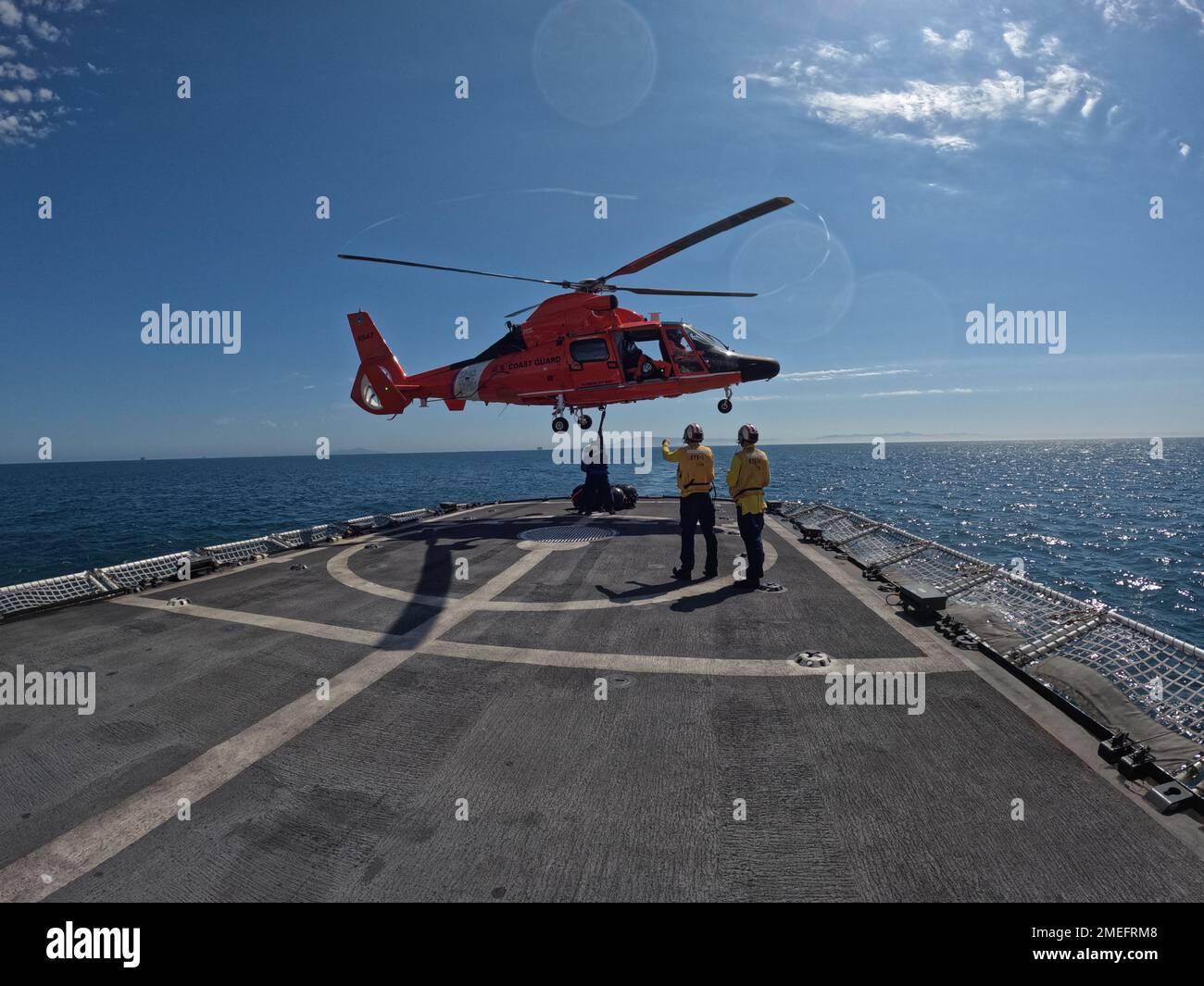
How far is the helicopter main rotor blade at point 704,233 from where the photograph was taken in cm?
1347

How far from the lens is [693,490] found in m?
11.4

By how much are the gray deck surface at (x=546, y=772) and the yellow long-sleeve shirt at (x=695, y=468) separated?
121 inches

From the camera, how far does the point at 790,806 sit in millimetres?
4379

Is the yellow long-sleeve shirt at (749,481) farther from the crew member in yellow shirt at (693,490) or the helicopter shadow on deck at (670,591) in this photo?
the helicopter shadow on deck at (670,591)

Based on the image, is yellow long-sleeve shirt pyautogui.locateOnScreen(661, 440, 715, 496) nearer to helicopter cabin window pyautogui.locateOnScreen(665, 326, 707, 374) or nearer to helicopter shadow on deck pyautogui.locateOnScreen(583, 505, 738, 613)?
helicopter shadow on deck pyautogui.locateOnScreen(583, 505, 738, 613)

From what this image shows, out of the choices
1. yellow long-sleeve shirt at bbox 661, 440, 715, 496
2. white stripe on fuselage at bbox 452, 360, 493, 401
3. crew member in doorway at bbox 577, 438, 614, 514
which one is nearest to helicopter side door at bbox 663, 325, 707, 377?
crew member in doorway at bbox 577, 438, 614, 514

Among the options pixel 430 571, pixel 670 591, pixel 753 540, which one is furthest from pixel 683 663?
pixel 430 571

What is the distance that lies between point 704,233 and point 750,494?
29.3 feet

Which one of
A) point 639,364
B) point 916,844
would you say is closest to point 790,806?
point 916,844

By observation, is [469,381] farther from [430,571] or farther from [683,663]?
[683,663]

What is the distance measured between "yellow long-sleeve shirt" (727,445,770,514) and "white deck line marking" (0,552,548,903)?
20.3 ft
